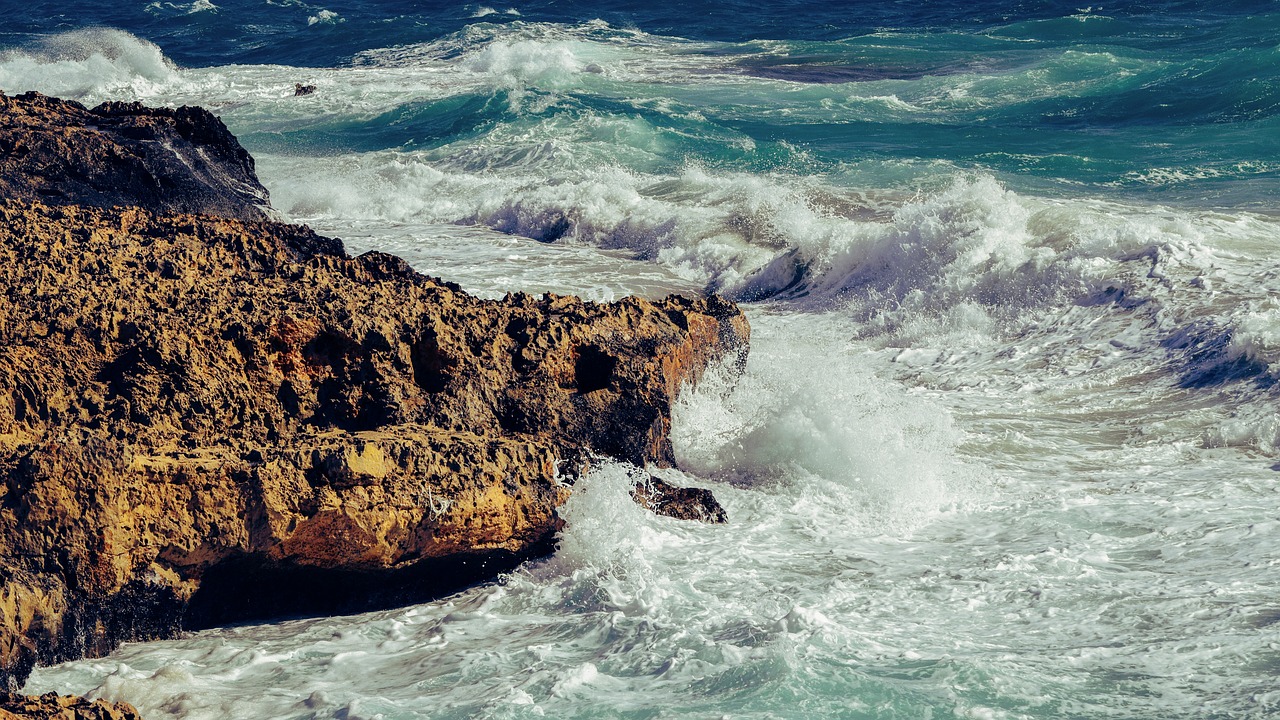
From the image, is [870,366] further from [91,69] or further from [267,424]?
[91,69]

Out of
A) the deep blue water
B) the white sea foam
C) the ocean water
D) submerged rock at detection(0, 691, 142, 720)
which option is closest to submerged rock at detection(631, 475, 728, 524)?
the ocean water

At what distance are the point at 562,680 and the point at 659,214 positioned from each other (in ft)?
28.7

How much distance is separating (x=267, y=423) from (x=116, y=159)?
4048 mm

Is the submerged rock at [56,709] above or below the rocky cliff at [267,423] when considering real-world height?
below

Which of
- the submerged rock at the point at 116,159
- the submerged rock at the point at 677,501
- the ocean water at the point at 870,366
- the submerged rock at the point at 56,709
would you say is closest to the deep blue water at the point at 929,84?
the ocean water at the point at 870,366

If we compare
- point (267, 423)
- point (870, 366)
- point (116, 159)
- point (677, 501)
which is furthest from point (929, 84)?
point (267, 423)

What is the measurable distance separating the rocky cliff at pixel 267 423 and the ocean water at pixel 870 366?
0.17 m

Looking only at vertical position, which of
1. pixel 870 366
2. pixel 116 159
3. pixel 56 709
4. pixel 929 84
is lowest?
pixel 870 366

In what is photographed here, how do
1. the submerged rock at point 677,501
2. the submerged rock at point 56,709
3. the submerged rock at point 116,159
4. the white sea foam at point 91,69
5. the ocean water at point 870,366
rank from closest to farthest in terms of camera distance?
the submerged rock at point 56,709, the ocean water at point 870,366, the submerged rock at point 677,501, the submerged rock at point 116,159, the white sea foam at point 91,69

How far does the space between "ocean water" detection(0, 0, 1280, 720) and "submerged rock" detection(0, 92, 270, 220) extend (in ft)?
6.78

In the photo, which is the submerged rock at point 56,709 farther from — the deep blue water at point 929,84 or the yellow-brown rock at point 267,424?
the deep blue water at point 929,84

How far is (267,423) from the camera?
15.2 ft

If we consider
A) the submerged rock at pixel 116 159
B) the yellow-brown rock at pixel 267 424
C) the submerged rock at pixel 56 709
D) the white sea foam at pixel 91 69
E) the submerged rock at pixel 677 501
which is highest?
the white sea foam at pixel 91 69

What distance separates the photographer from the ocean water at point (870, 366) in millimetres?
A: 3877
